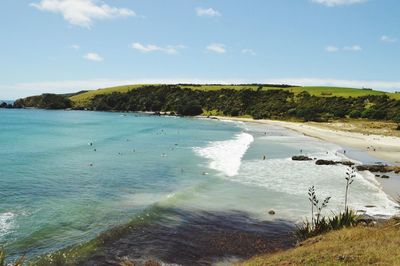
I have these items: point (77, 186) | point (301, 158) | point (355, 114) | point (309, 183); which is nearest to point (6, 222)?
point (77, 186)

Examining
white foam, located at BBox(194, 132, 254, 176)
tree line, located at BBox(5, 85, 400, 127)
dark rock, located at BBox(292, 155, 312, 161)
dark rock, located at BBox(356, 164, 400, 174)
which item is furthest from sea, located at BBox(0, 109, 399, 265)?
tree line, located at BBox(5, 85, 400, 127)

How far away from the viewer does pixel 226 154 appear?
50.3 m

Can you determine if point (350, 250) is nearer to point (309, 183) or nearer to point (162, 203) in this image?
point (162, 203)

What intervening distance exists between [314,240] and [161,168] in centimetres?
2494

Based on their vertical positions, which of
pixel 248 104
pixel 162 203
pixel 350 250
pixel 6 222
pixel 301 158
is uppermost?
pixel 248 104

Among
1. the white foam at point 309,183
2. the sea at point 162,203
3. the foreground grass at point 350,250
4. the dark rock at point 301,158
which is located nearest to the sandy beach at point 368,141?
the sea at point 162,203

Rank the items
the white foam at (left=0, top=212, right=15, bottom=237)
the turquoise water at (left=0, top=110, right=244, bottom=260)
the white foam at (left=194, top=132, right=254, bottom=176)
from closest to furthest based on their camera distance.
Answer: the white foam at (left=0, top=212, right=15, bottom=237) → the turquoise water at (left=0, top=110, right=244, bottom=260) → the white foam at (left=194, top=132, right=254, bottom=176)

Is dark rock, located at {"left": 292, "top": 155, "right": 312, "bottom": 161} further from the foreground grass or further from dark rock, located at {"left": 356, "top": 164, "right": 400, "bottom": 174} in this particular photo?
the foreground grass

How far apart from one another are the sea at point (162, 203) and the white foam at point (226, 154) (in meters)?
0.23

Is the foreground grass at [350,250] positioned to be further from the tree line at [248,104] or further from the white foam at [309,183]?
the tree line at [248,104]

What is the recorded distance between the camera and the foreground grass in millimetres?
11954

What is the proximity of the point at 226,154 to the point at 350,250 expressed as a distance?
37479mm

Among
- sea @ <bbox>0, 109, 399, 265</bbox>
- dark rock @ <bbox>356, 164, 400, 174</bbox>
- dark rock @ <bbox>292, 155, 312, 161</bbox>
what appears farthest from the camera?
dark rock @ <bbox>292, 155, 312, 161</bbox>

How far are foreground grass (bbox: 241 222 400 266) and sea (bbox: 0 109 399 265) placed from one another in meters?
3.20
